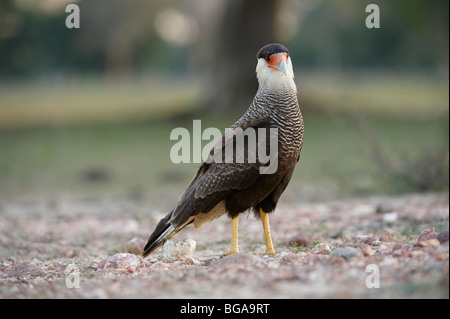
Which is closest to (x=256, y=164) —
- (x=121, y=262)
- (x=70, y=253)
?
(x=121, y=262)

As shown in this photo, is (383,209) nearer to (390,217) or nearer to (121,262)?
(390,217)

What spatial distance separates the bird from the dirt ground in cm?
42

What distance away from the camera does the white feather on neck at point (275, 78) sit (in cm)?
556

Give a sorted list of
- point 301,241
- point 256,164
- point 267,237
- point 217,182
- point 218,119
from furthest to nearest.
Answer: point 218,119, point 301,241, point 267,237, point 217,182, point 256,164

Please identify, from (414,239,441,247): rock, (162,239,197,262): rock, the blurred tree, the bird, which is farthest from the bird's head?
the blurred tree

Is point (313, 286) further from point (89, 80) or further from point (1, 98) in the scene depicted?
point (89, 80)

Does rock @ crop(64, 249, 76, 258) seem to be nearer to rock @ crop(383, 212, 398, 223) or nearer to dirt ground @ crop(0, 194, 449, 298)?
dirt ground @ crop(0, 194, 449, 298)

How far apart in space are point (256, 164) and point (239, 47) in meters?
16.1

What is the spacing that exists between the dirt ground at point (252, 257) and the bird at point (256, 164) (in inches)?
16.7

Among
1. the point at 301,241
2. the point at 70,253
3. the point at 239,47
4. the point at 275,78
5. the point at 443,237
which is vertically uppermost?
the point at 239,47

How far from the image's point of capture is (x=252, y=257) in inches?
188

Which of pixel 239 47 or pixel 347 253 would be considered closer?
pixel 347 253

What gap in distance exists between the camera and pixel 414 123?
20.2m

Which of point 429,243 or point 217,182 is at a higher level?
point 217,182
